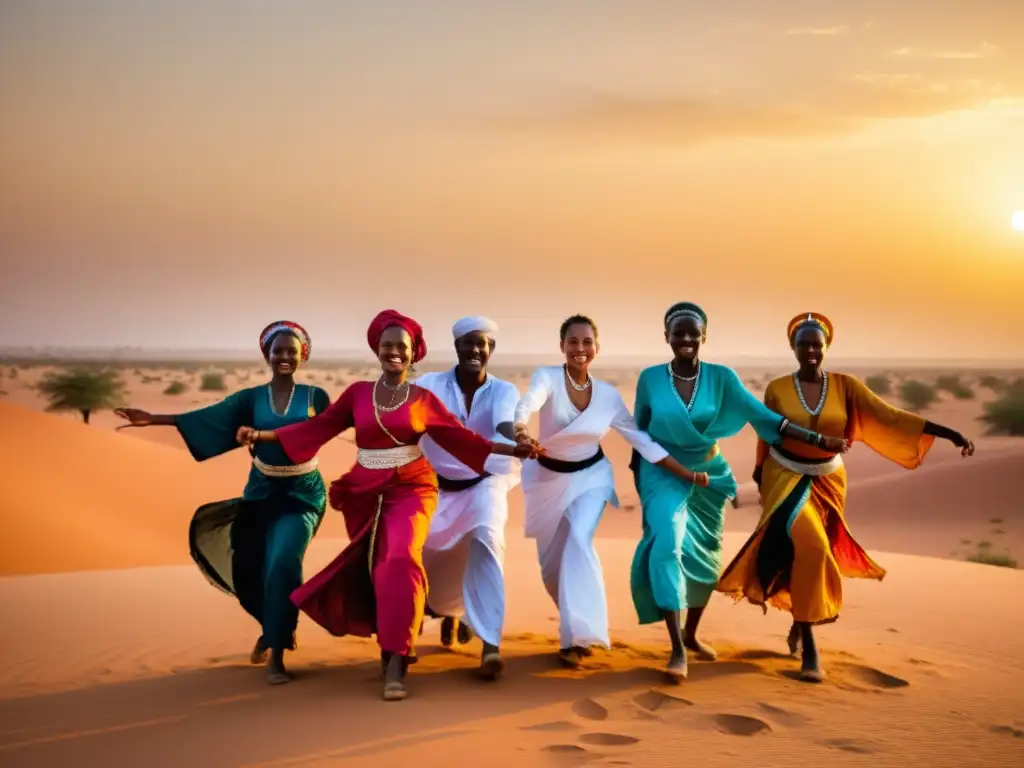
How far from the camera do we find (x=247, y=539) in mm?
8750

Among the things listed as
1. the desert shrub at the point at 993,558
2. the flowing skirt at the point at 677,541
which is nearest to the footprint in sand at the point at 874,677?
the flowing skirt at the point at 677,541

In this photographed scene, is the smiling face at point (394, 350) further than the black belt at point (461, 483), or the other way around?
the black belt at point (461, 483)

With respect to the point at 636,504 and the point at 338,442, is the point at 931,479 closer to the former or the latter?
the point at 636,504

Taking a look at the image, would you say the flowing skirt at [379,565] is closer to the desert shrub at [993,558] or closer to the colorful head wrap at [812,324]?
the colorful head wrap at [812,324]

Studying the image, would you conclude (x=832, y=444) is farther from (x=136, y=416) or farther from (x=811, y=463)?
(x=136, y=416)

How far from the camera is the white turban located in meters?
8.86

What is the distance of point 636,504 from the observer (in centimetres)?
2588

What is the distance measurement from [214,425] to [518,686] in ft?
10.4

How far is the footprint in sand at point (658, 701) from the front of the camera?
7453mm

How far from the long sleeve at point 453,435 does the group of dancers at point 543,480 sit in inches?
0.5

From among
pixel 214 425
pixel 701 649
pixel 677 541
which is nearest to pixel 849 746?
pixel 677 541

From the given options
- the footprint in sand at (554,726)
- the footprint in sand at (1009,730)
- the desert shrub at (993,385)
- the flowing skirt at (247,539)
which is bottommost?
the footprint in sand at (554,726)

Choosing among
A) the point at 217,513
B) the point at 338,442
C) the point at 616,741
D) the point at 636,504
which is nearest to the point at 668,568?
the point at 616,741

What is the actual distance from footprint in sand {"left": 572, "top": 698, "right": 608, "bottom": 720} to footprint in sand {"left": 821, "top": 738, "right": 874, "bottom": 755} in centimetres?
144
